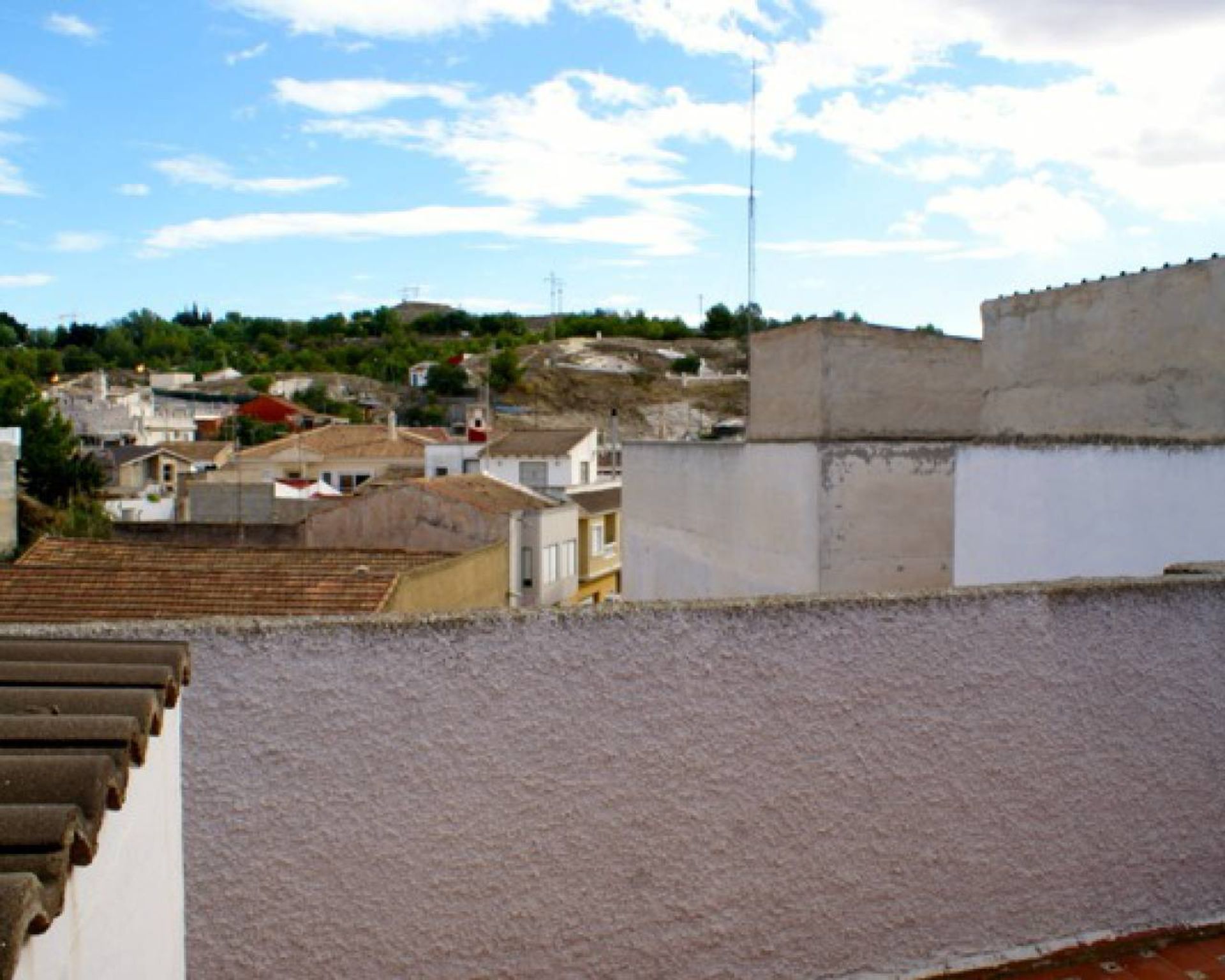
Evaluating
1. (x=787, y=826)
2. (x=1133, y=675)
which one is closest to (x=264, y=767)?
(x=787, y=826)

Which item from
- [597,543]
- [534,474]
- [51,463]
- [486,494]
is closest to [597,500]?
[597,543]

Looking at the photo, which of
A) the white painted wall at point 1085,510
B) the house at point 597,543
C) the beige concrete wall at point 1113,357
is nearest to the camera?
the white painted wall at point 1085,510

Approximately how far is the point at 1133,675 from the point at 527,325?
134m

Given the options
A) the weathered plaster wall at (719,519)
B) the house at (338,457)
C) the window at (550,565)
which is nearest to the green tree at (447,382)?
the house at (338,457)

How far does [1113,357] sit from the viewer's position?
10062 millimetres

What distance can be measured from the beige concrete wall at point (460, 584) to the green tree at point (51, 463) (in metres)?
29.0

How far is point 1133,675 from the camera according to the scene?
3.96m

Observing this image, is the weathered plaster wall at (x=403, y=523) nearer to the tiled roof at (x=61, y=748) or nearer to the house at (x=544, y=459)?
the house at (x=544, y=459)

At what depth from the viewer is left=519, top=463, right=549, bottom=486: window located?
129 feet

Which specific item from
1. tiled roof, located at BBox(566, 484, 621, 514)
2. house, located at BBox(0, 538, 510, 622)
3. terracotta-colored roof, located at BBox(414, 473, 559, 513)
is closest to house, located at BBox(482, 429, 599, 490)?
tiled roof, located at BBox(566, 484, 621, 514)

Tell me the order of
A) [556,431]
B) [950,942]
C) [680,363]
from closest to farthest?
[950,942]
[556,431]
[680,363]

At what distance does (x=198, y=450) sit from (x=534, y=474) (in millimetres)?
22293

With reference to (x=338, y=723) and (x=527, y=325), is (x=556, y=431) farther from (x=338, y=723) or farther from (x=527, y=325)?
(x=527, y=325)

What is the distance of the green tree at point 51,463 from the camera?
4178 cm
